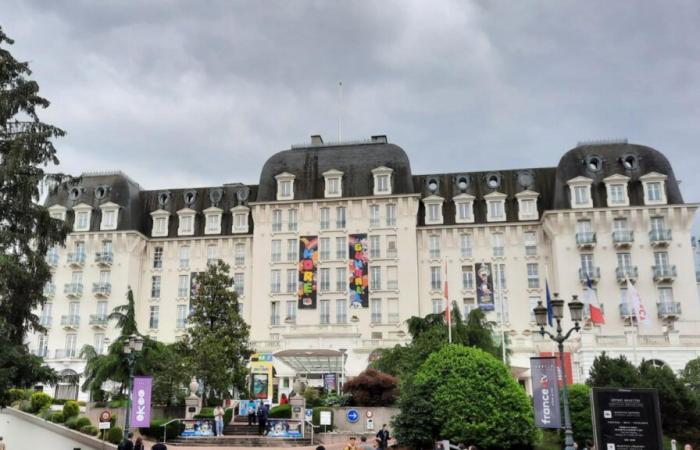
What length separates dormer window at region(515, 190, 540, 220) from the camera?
2036 inches

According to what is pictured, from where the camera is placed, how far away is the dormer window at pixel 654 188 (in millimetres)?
48566

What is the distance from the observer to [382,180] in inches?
2073

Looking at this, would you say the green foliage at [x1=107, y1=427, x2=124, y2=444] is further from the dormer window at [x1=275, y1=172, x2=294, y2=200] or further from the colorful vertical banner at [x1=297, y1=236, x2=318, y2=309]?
the dormer window at [x1=275, y1=172, x2=294, y2=200]

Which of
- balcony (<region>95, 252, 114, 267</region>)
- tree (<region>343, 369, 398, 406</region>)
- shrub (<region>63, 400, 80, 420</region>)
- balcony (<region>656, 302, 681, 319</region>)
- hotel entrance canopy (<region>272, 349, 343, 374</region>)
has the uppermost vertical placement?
balcony (<region>95, 252, 114, 267</region>)

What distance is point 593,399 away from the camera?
14750 millimetres

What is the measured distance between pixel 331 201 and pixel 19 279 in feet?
109

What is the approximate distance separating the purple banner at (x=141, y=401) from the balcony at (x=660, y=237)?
123 feet

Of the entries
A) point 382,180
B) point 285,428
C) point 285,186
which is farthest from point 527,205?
point 285,428

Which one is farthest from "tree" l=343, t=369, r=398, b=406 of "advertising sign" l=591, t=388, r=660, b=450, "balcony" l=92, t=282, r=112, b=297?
"balcony" l=92, t=282, r=112, b=297

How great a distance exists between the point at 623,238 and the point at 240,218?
2971cm

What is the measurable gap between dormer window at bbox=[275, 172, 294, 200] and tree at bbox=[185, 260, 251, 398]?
49.9 ft

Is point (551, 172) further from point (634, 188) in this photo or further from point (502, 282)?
point (502, 282)

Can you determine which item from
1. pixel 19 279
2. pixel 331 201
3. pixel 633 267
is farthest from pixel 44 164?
pixel 633 267

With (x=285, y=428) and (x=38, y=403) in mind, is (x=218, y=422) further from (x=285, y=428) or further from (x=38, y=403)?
(x=38, y=403)
